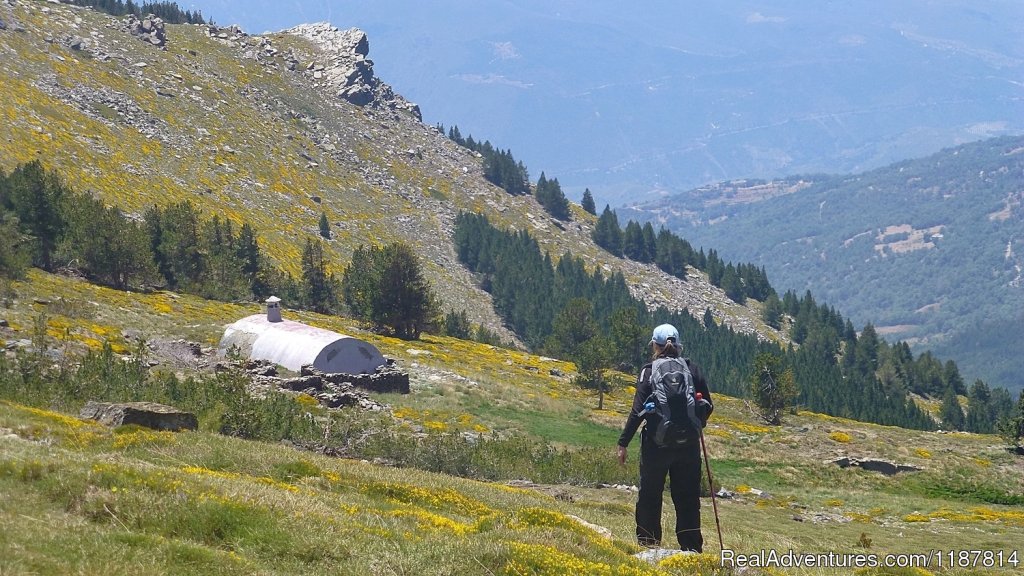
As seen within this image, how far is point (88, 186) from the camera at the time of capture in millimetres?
102250

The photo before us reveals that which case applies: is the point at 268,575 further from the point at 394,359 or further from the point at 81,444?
the point at 394,359

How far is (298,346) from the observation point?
54.4 meters

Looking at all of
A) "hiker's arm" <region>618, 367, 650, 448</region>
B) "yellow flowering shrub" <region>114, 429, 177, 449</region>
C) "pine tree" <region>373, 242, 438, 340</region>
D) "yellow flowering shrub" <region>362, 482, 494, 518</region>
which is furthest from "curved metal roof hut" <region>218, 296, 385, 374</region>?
"hiker's arm" <region>618, 367, 650, 448</region>

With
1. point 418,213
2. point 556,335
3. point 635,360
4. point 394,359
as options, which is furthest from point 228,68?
point 394,359

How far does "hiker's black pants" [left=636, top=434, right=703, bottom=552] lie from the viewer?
13594mm

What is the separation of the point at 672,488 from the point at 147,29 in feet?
572

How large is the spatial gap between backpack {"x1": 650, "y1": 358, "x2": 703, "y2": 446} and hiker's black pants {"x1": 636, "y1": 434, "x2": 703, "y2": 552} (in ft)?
0.84

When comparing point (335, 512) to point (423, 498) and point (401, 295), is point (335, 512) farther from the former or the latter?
point (401, 295)

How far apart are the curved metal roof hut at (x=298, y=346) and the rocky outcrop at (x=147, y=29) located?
125m

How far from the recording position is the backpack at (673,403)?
13250mm

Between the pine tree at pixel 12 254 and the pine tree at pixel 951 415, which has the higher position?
the pine tree at pixel 12 254

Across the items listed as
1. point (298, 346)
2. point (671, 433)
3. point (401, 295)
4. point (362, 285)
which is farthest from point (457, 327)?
point (671, 433)

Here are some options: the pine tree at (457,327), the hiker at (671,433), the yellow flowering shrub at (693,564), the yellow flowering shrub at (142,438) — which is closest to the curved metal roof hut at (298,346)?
the yellow flowering shrub at (142,438)

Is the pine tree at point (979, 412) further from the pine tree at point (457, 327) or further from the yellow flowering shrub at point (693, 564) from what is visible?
the yellow flowering shrub at point (693, 564)
